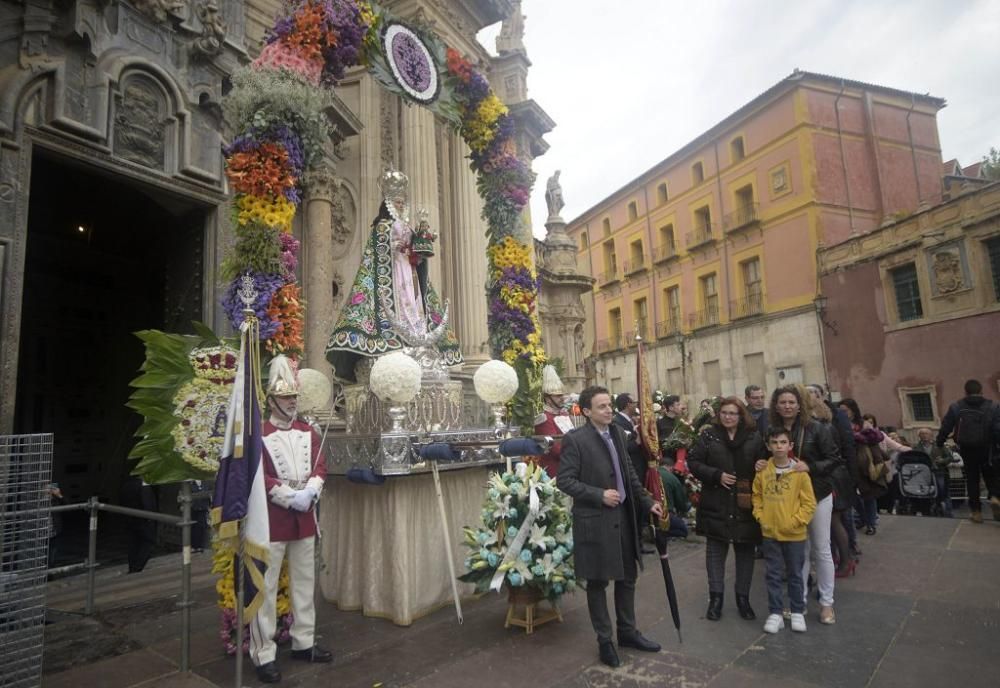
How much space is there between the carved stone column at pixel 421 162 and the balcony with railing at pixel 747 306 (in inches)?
697

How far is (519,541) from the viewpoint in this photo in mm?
4730

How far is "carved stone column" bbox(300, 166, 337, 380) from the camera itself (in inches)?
390

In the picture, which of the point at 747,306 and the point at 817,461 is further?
the point at 747,306

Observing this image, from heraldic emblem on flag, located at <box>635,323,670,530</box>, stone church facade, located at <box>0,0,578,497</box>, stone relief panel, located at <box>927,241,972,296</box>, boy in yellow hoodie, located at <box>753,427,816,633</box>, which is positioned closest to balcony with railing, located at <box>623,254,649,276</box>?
stone relief panel, located at <box>927,241,972,296</box>

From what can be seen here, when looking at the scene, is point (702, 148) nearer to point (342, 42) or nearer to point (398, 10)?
point (398, 10)

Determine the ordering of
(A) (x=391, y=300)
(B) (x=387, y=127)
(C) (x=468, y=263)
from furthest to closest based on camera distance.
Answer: (C) (x=468, y=263)
(B) (x=387, y=127)
(A) (x=391, y=300)

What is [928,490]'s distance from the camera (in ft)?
33.6

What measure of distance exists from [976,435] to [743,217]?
20168mm

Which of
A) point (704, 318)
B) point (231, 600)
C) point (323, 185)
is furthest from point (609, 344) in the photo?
point (231, 600)

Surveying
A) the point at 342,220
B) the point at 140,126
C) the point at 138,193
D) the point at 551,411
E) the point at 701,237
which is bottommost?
the point at 551,411

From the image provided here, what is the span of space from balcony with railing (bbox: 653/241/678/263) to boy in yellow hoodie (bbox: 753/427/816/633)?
26.9 metres

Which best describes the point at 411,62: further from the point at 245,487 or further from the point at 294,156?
the point at 245,487

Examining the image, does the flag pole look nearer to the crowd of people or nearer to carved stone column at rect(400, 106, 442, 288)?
the crowd of people

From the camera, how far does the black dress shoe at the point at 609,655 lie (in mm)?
3941
